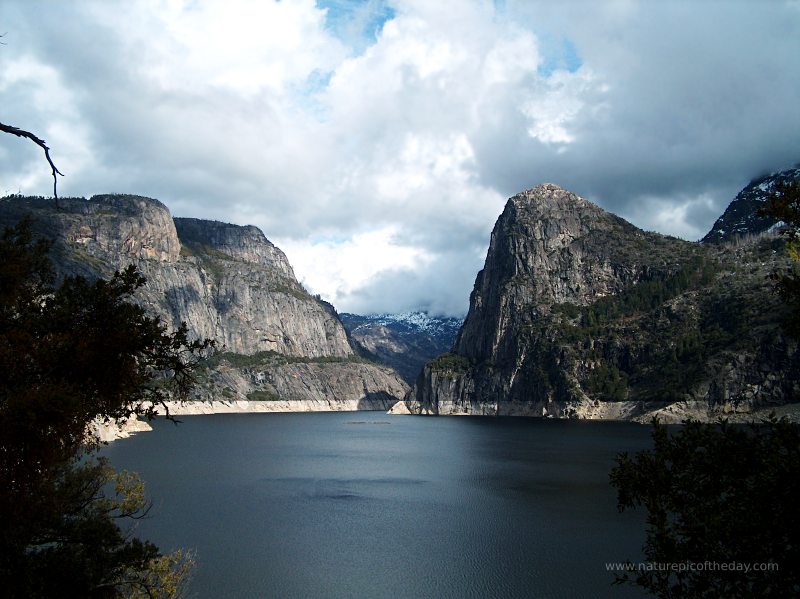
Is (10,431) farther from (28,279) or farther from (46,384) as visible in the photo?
(28,279)

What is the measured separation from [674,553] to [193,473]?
9143cm

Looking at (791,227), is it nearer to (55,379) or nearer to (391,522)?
Answer: (55,379)

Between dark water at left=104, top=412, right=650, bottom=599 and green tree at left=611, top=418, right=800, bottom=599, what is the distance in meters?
29.0

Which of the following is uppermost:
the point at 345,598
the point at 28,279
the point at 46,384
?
the point at 28,279

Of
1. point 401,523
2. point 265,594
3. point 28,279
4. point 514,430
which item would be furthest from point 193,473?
point 514,430

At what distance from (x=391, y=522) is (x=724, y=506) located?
53.2 metres

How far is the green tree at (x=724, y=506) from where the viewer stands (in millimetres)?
14031

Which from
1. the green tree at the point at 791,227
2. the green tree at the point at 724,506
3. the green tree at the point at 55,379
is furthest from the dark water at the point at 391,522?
the green tree at the point at 791,227

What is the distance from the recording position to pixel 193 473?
319 ft

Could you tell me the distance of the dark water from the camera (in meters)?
Answer: 45.4

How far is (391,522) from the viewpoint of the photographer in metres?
65.2

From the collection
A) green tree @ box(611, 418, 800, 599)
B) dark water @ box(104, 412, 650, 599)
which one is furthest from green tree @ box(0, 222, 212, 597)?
dark water @ box(104, 412, 650, 599)

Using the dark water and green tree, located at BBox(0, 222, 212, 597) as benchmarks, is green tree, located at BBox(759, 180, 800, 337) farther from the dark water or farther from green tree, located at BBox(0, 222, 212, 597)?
the dark water

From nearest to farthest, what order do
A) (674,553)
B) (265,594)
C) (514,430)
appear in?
1. (674,553)
2. (265,594)
3. (514,430)
